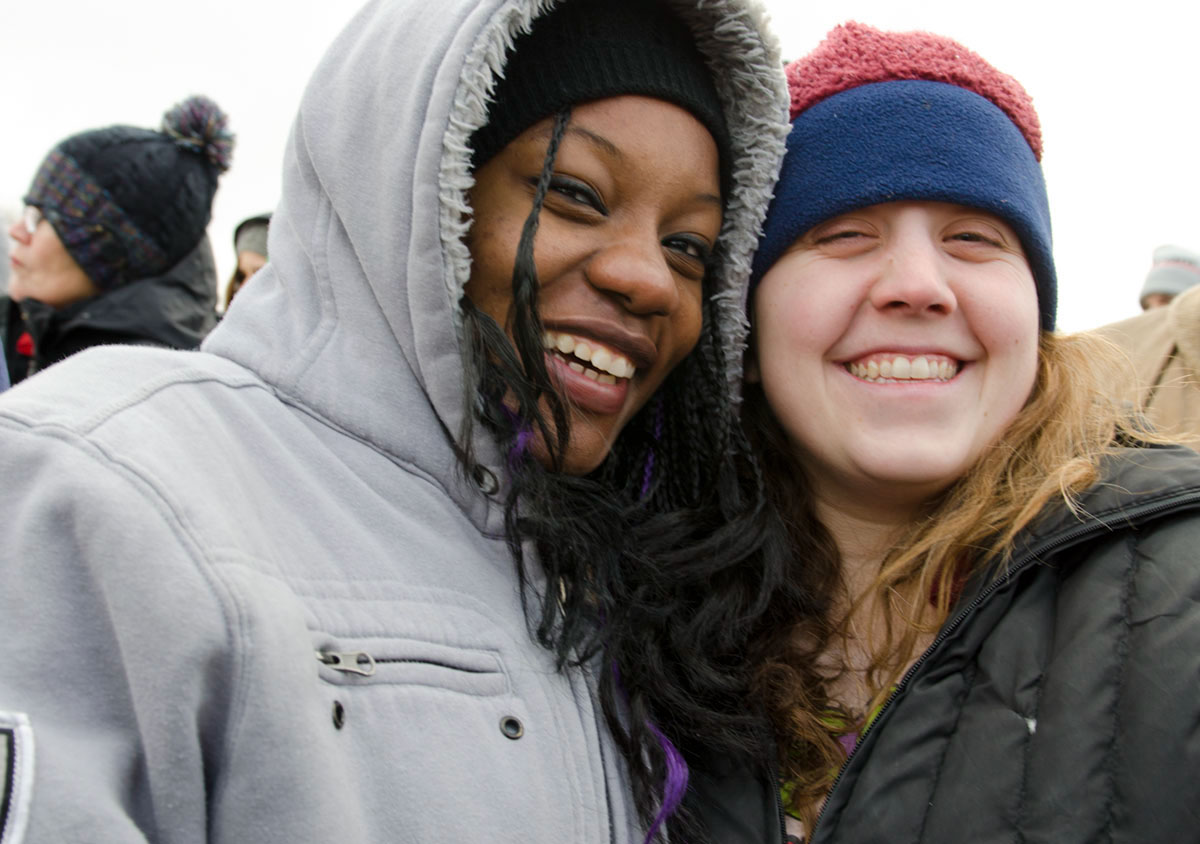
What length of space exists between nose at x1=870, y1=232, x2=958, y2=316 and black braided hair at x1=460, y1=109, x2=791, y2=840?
0.36 meters

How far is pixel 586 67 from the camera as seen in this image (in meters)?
1.48

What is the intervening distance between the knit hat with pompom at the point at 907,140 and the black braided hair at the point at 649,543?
0.33 meters

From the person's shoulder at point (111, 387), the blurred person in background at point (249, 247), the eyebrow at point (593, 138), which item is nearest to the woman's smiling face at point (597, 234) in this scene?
the eyebrow at point (593, 138)

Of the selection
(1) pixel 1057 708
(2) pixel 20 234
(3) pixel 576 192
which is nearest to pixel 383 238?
(3) pixel 576 192

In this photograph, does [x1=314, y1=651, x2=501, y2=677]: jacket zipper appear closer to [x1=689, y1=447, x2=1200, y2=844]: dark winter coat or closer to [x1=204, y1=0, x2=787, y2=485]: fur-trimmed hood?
[x1=204, y1=0, x2=787, y2=485]: fur-trimmed hood

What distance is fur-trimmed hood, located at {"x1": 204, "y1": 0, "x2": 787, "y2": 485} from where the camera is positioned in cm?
128

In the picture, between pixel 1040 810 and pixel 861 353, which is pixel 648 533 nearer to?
pixel 861 353

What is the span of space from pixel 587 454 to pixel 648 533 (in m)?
0.21

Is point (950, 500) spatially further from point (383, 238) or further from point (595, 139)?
point (383, 238)

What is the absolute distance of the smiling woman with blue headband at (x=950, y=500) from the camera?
46.9 inches

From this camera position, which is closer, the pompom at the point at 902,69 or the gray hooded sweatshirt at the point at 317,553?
the gray hooded sweatshirt at the point at 317,553

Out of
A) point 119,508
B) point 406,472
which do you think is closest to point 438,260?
point 406,472

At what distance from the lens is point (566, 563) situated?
1.40 meters

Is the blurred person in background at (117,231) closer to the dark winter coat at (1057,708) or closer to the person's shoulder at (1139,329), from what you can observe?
the dark winter coat at (1057,708)
